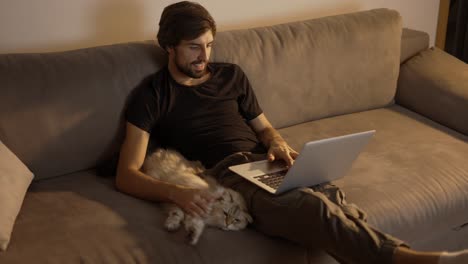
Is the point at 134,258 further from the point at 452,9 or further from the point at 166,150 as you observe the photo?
the point at 452,9

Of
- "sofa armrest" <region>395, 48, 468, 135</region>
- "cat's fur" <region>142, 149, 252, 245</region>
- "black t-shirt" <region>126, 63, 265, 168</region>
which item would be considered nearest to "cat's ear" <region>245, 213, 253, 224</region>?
"cat's fur" <region>142, 149, 252, 245</region>

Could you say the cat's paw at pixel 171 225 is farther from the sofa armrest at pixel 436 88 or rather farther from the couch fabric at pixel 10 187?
the sofa armrest at pixel 436 88

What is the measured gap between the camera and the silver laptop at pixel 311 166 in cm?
185

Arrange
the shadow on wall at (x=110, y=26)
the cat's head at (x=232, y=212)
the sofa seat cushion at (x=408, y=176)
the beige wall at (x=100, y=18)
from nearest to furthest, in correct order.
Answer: the cat's head at (x=232, y=212)
the sofa seat cushion at (x=408, y=176)
the beige wall at (x=100, y=18)
the shadow on wall at (x=110, y=26)

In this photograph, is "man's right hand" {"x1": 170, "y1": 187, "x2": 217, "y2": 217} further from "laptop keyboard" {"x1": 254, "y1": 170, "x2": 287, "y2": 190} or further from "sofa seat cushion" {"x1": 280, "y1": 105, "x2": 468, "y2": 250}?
"sofa seat cushion" {"x1": 280, "y1": 105, "x2": 468, "y2": 250}

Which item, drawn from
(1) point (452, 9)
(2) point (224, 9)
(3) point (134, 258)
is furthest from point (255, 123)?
(1) point (452, 9)

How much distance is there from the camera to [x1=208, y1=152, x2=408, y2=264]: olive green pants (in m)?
1.76

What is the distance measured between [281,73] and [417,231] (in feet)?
2.98

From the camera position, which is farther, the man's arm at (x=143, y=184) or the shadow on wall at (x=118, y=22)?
the shadow on wall at (x=118, y=22)

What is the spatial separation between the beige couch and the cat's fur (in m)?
0.04

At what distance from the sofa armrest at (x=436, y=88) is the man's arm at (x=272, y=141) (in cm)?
85

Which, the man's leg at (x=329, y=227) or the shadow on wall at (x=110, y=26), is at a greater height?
the shadow on wall at (x=110, y=26)

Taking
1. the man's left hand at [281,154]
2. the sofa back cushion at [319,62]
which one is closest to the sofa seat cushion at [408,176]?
the sofa back cushion at [319,62]

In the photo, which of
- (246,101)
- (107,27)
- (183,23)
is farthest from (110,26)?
(246,101)
